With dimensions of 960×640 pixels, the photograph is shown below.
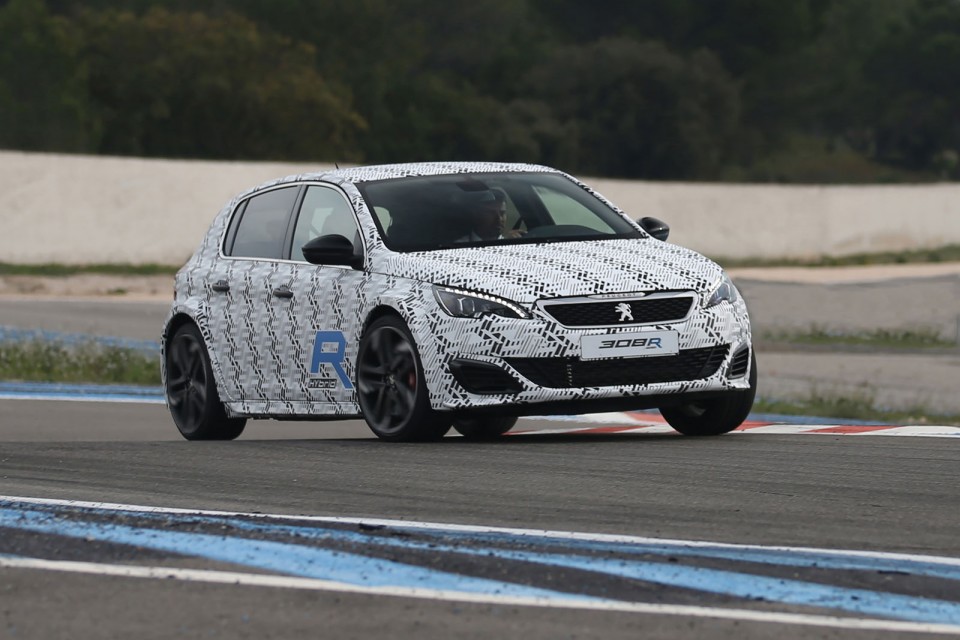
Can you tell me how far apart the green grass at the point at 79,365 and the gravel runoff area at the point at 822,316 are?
4.53 meters

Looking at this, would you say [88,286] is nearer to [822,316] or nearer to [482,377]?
[822,316]

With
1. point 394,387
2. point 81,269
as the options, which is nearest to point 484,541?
point 394,387

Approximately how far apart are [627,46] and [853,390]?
58.5 meters

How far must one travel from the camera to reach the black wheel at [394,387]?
983 cm

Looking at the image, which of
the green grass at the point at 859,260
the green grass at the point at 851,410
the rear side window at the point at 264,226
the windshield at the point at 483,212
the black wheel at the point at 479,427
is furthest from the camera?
the green grass at the point at 859,260

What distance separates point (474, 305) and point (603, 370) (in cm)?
70

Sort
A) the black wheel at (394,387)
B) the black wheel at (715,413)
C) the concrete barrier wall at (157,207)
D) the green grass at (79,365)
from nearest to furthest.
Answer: the black wheel at (394,387)
the black wheel at (715,413)
the green grass at (79,365)
the concrete barrier wall at (157,207)

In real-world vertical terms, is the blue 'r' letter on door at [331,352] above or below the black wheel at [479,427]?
above

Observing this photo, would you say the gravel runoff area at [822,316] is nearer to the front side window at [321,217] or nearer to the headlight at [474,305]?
the front side window at [321,217]

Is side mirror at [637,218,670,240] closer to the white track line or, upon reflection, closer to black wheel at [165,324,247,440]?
black wheel at [165,324,247,440]

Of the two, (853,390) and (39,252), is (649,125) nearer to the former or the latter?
(39,252)

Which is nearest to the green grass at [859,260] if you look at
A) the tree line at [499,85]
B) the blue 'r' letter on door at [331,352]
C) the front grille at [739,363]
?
the tree line at [499,85]

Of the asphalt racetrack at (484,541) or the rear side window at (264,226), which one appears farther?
the rear side window at (264,226)

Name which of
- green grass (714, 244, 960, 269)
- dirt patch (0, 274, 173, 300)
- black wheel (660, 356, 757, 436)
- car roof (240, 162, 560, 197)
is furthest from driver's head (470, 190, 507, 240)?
green grass (714, 244, 960, 269)
